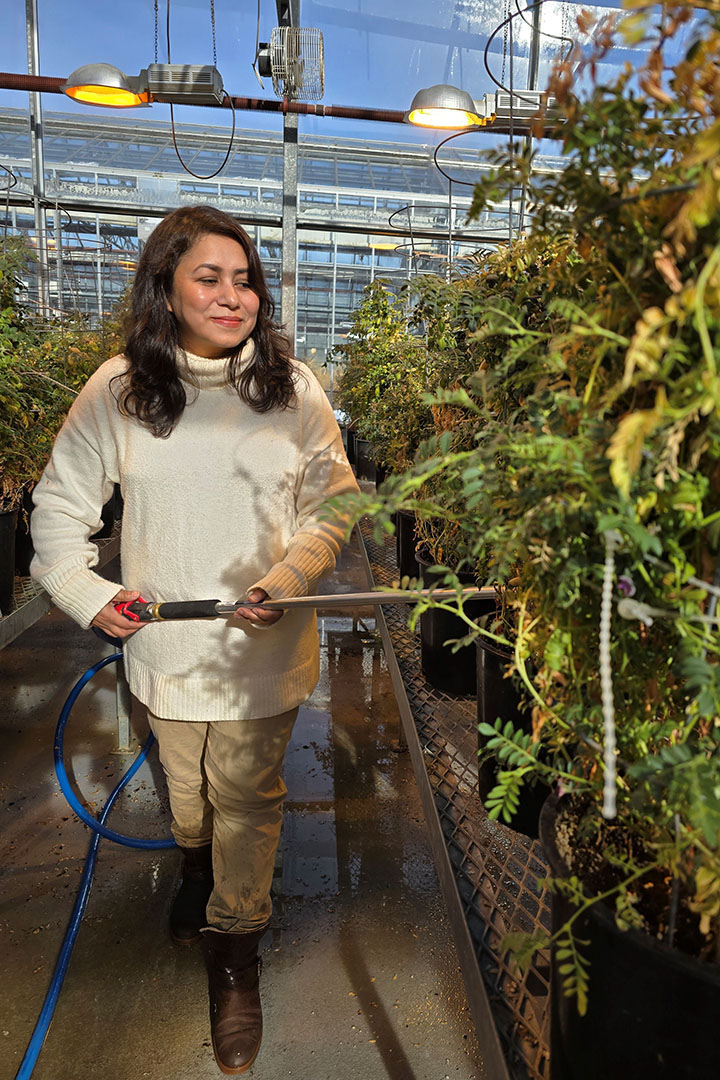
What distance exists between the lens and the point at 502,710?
137 cm

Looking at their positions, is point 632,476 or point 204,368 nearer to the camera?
point 632,476

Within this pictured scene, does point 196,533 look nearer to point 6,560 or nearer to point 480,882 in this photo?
point 480,882

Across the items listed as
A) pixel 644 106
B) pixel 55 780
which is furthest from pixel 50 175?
pixel 644 106

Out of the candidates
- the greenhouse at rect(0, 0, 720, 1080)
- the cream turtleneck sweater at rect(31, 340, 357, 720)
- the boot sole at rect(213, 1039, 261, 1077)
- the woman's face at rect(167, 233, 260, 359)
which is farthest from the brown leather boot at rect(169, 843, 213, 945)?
the woman's face at rect(167, 233, 260, 359)

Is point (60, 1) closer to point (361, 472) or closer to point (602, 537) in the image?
point (361, 472)

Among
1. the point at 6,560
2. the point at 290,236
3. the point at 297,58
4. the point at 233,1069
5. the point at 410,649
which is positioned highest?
the point at 297,58

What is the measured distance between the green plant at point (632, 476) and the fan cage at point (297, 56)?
4.16 meters

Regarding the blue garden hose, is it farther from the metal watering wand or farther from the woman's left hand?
the woman's left hand

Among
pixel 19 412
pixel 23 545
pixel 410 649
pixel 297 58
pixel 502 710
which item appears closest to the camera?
pixel 502 710

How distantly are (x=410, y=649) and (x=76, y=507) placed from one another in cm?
115

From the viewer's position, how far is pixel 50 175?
23.7ft

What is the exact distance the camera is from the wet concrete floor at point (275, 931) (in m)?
1.54

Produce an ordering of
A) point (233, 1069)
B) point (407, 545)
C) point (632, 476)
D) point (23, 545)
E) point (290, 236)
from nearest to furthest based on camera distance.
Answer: point (632, 476) < point (233, 1069) < point (407, 545) < point (23, 545) < point (290, 236)

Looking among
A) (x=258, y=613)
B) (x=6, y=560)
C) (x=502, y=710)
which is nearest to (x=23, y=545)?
(x=6, y=560)
